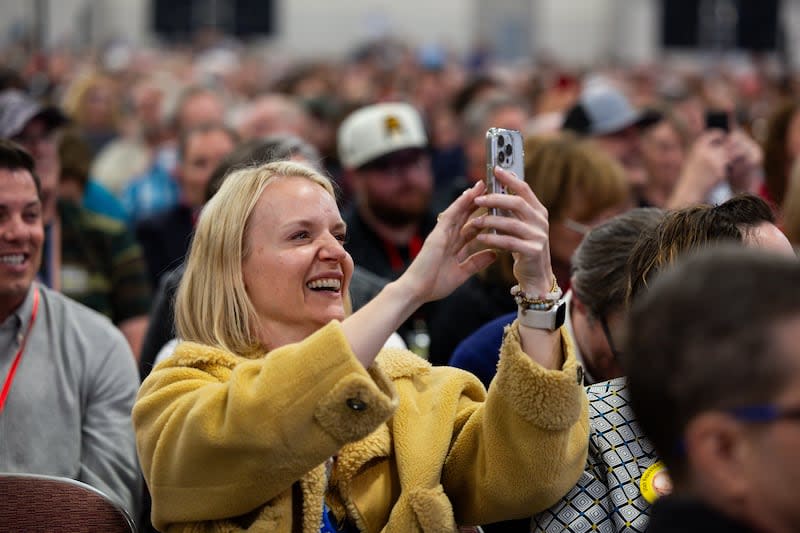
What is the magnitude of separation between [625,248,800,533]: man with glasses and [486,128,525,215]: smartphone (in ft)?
2.20

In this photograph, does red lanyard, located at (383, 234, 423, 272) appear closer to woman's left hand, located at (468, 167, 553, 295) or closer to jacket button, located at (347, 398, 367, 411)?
woman's left hand, located at (468, 167, 553, 295)

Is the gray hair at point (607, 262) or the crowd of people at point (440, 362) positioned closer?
the crowd of people at point (440, 362)

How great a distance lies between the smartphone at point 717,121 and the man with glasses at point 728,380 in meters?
3.36

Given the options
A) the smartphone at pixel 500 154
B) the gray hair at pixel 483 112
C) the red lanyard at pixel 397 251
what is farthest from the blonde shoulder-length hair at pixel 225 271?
the gray hair at pixel 483 112

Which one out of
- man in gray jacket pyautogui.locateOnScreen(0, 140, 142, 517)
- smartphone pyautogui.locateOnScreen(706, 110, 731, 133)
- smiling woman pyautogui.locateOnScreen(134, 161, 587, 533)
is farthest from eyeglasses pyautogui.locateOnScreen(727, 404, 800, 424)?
smartphone pyautogui.locateOnScreen(706, 110, 731, 133)

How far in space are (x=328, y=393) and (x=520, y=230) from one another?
449 mm

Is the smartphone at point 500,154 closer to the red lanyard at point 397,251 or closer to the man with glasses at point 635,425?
the man with glasses at point 635,425

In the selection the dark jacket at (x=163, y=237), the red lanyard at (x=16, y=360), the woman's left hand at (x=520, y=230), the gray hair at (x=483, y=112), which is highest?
the woman's left hand at (x=520, y=230)

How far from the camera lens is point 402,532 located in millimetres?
2443

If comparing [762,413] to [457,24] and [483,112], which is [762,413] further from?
[457,24]

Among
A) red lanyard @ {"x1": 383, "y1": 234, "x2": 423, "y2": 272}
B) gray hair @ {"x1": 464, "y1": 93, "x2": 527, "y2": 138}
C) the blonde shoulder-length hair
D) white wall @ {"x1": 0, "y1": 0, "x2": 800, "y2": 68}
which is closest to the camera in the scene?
the blonde shoulder-length hair

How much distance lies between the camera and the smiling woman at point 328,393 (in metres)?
2.24

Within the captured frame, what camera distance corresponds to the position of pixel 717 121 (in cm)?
492

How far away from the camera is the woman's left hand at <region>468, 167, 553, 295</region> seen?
2.29 meters
